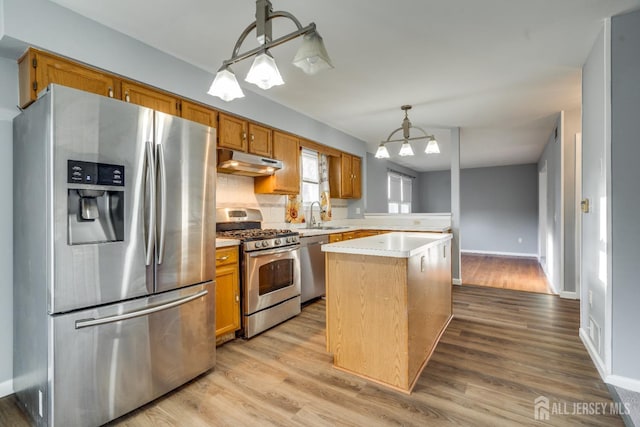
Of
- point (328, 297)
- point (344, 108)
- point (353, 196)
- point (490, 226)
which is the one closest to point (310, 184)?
point (353, 196)

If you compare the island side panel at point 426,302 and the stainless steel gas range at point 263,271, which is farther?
the stainless steel gas range at point 263,271

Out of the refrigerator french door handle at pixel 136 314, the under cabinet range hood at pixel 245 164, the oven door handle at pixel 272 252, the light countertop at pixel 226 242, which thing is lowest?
the refrigerator french door handle at pixel 136 314

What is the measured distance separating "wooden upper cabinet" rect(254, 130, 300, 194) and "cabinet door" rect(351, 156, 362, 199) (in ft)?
5.18

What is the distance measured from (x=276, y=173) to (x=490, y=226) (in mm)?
7083

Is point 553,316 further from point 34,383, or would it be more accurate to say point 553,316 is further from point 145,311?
point 34,383

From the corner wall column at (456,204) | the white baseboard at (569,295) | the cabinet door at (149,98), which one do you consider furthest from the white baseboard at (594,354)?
the cabinet door at (149,98)

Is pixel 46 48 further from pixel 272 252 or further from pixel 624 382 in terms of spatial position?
pixel 624 382

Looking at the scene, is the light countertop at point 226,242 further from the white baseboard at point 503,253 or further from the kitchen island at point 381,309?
the white baseboard at point 503,253

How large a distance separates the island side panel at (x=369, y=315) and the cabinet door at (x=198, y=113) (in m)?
1.70

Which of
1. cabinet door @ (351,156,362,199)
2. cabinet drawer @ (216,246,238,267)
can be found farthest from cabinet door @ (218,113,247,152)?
cabinet door @ (351,156,362,199)

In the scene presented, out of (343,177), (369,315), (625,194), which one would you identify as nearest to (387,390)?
(369,315)

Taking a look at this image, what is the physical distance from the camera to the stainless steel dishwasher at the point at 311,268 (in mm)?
3535

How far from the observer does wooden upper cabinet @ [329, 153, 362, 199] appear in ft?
16.4

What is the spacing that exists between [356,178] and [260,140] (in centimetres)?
242
